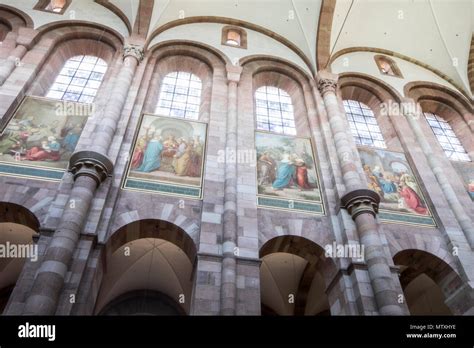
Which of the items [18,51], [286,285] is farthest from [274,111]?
[18,51]

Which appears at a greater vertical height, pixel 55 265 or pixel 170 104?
pixel 170 104

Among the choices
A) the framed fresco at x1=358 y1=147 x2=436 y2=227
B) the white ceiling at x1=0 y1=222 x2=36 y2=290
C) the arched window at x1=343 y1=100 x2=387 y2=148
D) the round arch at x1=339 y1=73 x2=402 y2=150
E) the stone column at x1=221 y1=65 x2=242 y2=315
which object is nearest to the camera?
the stone column at x1=221 y1=65 x2=242 y2=315

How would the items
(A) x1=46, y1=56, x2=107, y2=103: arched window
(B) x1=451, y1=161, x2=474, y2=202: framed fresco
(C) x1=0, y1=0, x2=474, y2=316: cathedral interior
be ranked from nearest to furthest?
(C) x1=0, y1=0, x2=474, y2=316: cathedral interior
(A) x1=46, y1=56, x2=107, y2=103: arched window
(B) x1=451, y1=161, x2=474, y2=202: framed fresco

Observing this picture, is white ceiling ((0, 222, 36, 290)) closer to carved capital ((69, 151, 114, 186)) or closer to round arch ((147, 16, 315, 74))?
carved capital ((69, 151, 114, 186))

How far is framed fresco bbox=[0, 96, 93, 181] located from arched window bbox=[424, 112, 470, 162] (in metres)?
13.2

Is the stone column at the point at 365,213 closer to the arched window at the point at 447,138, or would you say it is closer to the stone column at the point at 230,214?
the stone column at the point at 230,214

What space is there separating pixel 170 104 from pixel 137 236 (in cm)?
548

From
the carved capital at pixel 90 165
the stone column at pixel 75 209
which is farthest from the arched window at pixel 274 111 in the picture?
the carved capital at pixel 90 165

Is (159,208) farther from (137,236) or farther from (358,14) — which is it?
(358,14)

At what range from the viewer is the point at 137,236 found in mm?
10070

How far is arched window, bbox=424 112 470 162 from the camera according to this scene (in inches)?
612

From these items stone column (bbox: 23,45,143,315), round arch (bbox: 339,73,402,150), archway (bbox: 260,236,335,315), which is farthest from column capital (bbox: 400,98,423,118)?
stone column (bbox: 23,45,143,315)

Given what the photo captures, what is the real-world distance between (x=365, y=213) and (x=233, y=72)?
7.34 metres

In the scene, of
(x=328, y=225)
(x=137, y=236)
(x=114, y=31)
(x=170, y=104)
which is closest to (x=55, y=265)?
(x=137, y=236)
